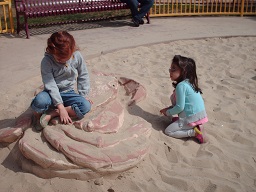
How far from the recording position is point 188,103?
3277 mm

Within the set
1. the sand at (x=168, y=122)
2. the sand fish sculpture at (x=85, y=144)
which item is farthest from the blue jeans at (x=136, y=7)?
the sand fish sculpture at (x=85, y=144)

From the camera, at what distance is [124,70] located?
5.00 metres

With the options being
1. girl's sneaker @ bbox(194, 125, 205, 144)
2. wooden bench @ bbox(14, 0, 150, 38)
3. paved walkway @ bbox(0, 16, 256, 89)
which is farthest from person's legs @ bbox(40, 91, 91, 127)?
wooden bench @ bbox(14, 0, 150, 38)

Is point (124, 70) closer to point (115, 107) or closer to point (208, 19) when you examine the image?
point (115, 107)

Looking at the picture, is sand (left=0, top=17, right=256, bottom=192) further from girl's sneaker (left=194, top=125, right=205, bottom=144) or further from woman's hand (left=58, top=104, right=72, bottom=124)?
woman's hand (left=58, top=104, right=72, bottom=124)

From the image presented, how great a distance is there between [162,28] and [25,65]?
354 cm

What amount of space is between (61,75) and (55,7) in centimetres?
459

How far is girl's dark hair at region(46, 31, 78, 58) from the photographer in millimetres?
2764

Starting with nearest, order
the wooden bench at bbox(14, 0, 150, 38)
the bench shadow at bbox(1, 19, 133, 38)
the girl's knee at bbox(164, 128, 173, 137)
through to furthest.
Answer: the girl's knee at bbox(164, 128, 173, 137) < the wooden bench at bbox(14, 0, 150, 38) < the bench shadow at bbox(1, 19, 133, 38)

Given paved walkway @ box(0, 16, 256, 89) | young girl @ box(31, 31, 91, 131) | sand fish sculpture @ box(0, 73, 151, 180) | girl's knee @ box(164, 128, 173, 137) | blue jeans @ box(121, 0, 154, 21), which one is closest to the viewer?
sand fish sculpture @ box(0, 73, 151, 180)

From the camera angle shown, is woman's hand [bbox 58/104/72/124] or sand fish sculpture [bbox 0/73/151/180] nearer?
sand fish sculpture [bbox 0/73/151/180]

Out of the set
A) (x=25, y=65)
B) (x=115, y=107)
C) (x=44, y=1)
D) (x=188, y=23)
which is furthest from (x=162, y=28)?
(x=115, y=107)

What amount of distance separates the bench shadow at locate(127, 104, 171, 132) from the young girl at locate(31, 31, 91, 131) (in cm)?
70

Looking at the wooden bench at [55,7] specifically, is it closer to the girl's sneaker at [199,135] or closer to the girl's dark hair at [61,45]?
the girl's dark hair at [61,45]
